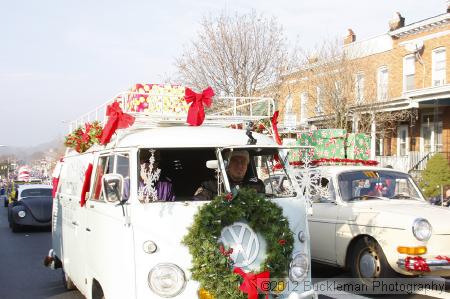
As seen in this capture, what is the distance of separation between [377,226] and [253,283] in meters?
3.40

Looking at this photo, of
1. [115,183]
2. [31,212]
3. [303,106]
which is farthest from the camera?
[303,106]

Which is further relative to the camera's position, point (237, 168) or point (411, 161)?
point (411, 161)

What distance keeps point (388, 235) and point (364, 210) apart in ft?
2.07

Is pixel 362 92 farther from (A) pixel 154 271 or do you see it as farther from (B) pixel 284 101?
(A) pixel 154 271

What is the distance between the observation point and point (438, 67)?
22.8 metres

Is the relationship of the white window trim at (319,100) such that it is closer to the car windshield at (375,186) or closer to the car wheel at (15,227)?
the car wheel at (15,227)

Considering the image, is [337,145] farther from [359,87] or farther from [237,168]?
[359,87]

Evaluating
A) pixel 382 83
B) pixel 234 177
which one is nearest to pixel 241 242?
pixel 234 177

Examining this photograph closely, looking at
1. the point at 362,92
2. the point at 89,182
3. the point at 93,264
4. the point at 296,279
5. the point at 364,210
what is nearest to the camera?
the point at 296,279

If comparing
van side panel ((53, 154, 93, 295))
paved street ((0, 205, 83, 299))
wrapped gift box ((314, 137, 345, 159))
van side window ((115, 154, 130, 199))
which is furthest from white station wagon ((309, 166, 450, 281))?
paved street ((0, 205, 83, 299))

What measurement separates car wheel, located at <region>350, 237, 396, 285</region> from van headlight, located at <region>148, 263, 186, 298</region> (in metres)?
3.76

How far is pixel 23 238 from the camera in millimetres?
14852

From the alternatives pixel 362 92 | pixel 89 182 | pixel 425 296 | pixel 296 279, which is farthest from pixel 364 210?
pixel 362 92

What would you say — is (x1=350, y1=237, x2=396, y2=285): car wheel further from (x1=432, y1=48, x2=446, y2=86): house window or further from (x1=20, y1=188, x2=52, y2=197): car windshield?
(x1=432, y1=48, x2=446, y2=86): house window
